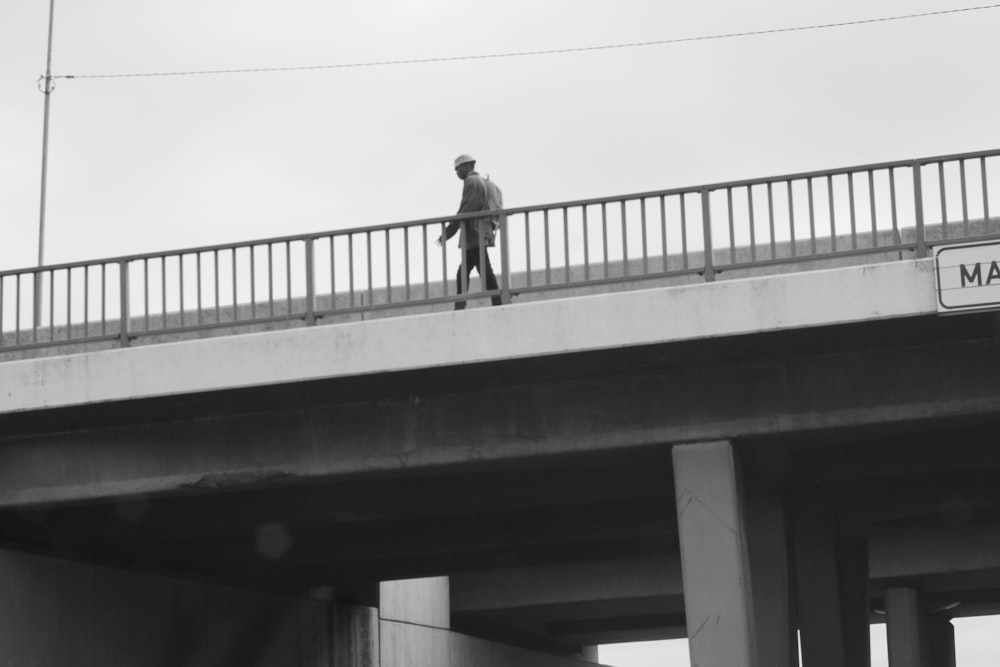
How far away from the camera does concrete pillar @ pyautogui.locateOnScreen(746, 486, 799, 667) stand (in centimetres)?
1579

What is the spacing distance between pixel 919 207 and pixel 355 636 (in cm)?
1530

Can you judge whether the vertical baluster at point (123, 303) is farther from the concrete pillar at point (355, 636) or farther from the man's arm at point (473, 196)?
the concrete pillar at point (355, 636)

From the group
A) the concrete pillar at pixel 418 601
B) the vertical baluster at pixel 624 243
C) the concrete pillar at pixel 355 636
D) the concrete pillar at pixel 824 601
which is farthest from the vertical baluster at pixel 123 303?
the concrete pillar at pixel 418 601

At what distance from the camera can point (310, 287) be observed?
49.7 feet

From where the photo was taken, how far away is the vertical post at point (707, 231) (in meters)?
14.1

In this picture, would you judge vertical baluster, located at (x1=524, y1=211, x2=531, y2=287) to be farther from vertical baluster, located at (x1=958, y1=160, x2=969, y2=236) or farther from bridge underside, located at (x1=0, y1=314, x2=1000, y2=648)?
vertical baluster, located at (x1=958, y1=160, x2=969, y2=236)

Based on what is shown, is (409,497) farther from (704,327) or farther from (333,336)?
(704,327)

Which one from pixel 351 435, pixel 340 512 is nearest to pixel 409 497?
pixel 340 512

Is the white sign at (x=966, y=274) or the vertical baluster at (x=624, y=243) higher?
the vertical baluster at (x=624, y=243)

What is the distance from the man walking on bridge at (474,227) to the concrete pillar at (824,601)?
4876 mm

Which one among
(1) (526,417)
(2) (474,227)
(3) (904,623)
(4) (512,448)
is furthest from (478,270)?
(3) (904,623)

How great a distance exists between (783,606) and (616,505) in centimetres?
414

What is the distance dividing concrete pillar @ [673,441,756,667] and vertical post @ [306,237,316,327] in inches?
141

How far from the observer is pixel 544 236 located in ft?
49.0
